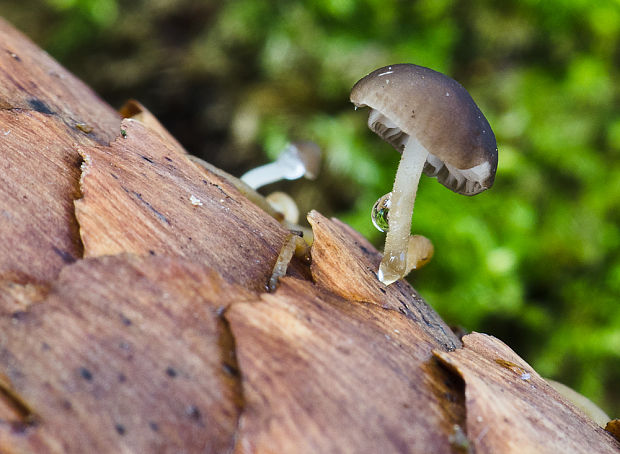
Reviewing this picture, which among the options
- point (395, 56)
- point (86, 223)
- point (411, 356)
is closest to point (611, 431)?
point (411, 356)

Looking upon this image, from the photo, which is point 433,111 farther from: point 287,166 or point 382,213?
point 287,166

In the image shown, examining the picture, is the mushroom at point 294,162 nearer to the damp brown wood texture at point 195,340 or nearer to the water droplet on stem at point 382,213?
the water droplet on stem at point 382,213

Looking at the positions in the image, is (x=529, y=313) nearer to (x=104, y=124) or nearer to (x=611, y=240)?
(x=611, y=240)

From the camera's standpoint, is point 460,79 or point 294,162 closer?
point 294,162

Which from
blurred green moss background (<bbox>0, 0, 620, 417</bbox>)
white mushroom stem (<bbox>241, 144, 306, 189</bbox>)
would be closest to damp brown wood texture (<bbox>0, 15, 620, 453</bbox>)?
white mushroom stem (<bbox>241, 144, 306, 189</bbox>)

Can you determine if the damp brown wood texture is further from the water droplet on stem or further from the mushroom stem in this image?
the water droplet on stem

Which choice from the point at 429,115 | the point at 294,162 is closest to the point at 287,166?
the point at 294,162
